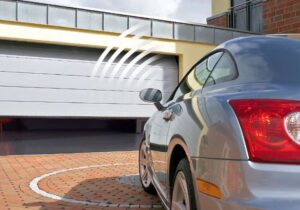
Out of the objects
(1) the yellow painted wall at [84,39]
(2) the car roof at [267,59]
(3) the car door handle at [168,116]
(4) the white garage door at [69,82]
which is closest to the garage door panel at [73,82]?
(4) the white garage door at [69,82]

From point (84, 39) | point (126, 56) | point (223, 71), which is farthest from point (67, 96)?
point (223, 71)

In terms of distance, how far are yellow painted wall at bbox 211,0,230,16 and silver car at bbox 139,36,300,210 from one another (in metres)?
14.5

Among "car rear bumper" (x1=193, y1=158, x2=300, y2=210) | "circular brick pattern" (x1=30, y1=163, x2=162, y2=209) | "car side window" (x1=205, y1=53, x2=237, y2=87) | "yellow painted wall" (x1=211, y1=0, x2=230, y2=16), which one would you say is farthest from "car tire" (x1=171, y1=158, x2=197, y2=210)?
"yellow painted wall" (x1=211, y1=0, x2=230, y2=16)

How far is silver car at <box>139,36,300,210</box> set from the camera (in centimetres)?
199

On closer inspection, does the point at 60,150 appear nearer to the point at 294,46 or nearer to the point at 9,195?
the point at 9,195

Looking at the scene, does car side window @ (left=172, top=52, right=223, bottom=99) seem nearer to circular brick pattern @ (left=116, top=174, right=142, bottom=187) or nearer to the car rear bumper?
the car rear bumper

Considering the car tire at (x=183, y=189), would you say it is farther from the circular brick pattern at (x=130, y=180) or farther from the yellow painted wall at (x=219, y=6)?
the yellow painted wall at (x=219, y=6)

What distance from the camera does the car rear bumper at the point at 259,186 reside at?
6.38 ft

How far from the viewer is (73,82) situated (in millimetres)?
11664

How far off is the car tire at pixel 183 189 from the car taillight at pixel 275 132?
2.15 feet

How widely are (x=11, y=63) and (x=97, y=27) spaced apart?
2.53 metres

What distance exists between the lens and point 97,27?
11555 mm

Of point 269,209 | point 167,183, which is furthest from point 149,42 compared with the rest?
point 269,209

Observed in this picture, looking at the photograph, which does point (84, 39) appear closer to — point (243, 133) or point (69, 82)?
point (69, 82)
